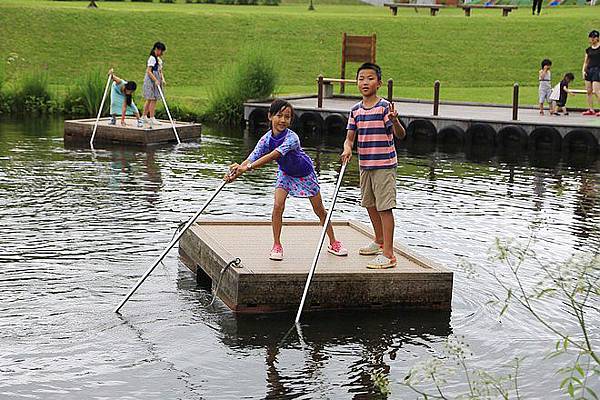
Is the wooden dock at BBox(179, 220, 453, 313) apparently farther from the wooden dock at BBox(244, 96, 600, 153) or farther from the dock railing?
the dock railing

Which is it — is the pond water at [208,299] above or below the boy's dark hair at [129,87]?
below

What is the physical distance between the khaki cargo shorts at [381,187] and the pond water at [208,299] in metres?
1.03

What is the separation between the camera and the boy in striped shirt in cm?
1055

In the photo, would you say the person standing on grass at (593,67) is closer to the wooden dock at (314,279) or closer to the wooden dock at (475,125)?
the wooden dock at (475,125)

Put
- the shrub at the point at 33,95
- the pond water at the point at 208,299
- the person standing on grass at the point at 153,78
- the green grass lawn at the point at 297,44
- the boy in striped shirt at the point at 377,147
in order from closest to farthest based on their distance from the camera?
the pond water at the point at 208,299, the boy in striped shirt at the point at 377,147, the person standing on grass at the point at 153,78, the shrub at the point at 33,95, the green grass lawn at the point at 297,44

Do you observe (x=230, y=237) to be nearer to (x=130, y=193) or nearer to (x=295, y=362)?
(x=295, y=362)

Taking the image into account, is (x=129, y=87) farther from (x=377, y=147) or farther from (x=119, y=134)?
(x=377, y=147)

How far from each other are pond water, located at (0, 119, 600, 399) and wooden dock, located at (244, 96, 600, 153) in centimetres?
502

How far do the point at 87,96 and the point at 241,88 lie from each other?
393 cm

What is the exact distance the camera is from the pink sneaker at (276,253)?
1069cm

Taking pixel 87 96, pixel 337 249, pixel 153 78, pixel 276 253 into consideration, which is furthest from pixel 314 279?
pixel 87 96

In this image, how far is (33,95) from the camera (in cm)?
3022

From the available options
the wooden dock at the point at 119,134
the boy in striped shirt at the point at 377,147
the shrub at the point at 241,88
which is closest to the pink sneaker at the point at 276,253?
the boy in striped shirt at the point at 377,147

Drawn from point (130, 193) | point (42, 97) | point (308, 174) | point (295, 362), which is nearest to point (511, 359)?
point (295, 362)
